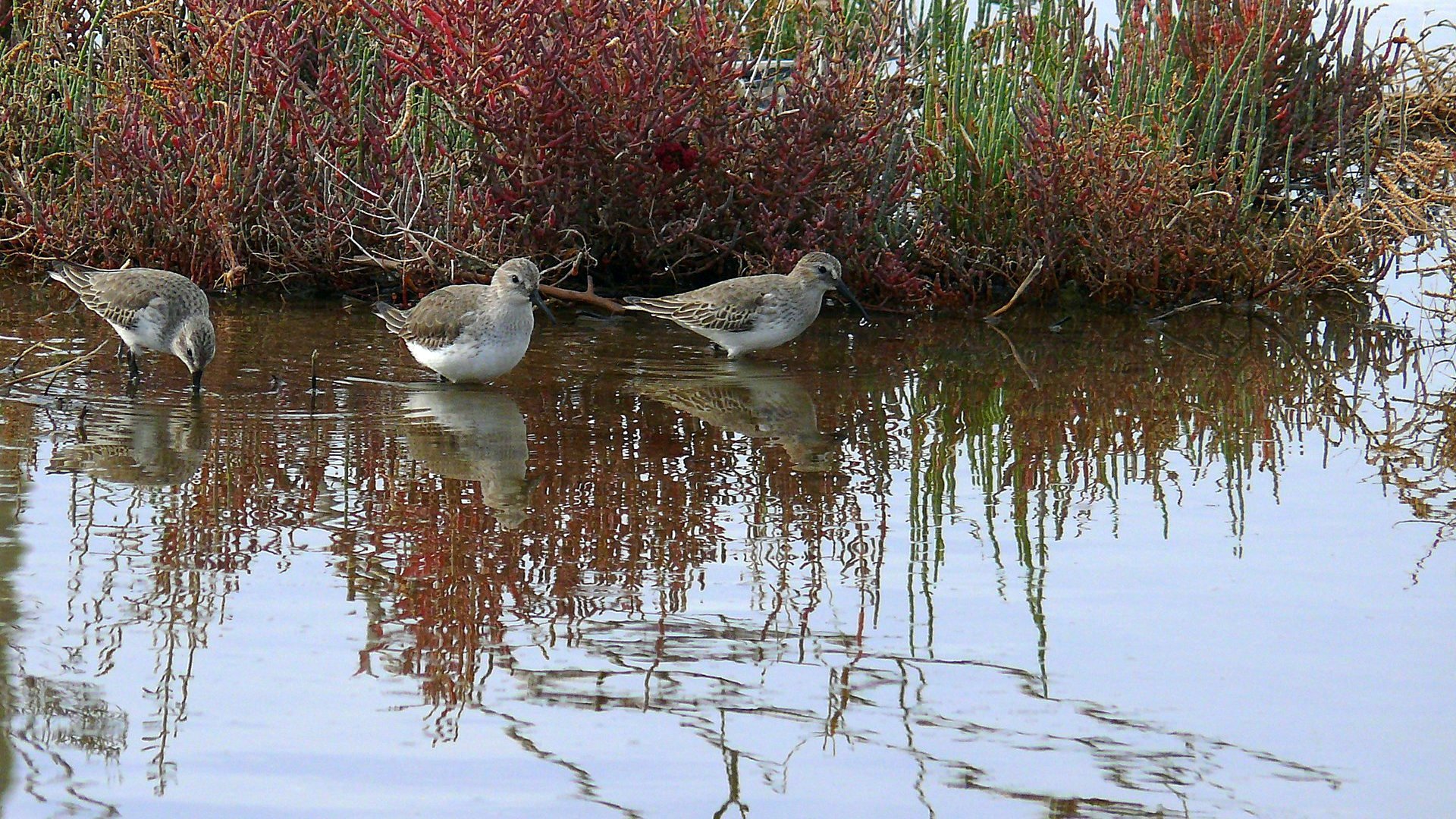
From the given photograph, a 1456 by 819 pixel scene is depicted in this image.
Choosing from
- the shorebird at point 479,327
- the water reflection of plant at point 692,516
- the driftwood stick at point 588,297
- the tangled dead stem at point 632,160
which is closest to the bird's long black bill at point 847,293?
the water reflection of plant at point 692,516

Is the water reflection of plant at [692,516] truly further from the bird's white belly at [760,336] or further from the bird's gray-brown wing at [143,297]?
the bird's gray-brown wing at [143,297]

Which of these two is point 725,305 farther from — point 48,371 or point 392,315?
point 48,371

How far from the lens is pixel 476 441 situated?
7684 millimetres

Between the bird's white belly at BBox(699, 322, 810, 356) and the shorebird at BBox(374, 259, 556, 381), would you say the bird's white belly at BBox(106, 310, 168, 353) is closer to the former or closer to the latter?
the shorebird at BBox(374, 259, 556, 381)

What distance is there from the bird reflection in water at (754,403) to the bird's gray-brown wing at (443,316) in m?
0.87

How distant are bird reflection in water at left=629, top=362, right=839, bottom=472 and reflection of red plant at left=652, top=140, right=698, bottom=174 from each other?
118cm

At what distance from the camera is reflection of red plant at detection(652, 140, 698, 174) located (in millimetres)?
10062

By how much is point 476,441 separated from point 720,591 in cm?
217

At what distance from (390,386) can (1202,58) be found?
6347mm

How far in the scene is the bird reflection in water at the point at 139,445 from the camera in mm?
6984

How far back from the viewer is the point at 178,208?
10.6m

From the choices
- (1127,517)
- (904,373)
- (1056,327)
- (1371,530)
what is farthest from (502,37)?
(1371,530)

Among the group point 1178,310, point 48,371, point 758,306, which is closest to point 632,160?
point 758,306

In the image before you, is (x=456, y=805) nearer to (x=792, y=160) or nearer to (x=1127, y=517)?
(x=1127, y=517)
